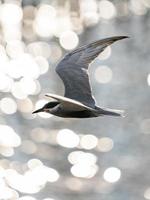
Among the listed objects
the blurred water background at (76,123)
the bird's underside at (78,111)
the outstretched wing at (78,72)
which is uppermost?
the outstretched wing at (78,72)

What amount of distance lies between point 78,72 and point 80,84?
12 centimetres

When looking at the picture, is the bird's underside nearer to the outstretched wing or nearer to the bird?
the bird

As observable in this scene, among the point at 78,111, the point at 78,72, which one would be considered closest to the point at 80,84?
the point at 78,72

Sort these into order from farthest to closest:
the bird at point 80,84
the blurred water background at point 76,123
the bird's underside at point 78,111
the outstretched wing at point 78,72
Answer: the blurred water background at point 76,123, the outstretched wing at point 78,72, the bird at point 80,84, the bird's underside at point 78,111

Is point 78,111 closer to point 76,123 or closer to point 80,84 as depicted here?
point 80,84

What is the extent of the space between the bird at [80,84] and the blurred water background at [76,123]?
6.63 meters

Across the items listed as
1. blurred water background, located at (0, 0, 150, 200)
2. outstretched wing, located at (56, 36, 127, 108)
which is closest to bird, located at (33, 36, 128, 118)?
outstretched wing, located at (56, 36, 127, 108)

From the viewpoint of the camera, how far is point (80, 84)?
674 centimetres

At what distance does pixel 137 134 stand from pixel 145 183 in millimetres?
1843

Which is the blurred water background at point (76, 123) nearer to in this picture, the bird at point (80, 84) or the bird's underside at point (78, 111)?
the bird at point (80, 84)

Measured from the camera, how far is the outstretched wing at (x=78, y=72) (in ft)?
21.7

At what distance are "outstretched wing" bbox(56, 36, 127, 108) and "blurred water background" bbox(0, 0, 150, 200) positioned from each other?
6623mm

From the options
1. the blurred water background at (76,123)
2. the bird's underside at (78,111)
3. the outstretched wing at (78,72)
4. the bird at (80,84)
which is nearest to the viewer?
the bird's underside at (78,111)

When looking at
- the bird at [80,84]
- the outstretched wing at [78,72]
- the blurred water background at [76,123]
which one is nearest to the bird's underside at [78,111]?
the bird at [80,84]
